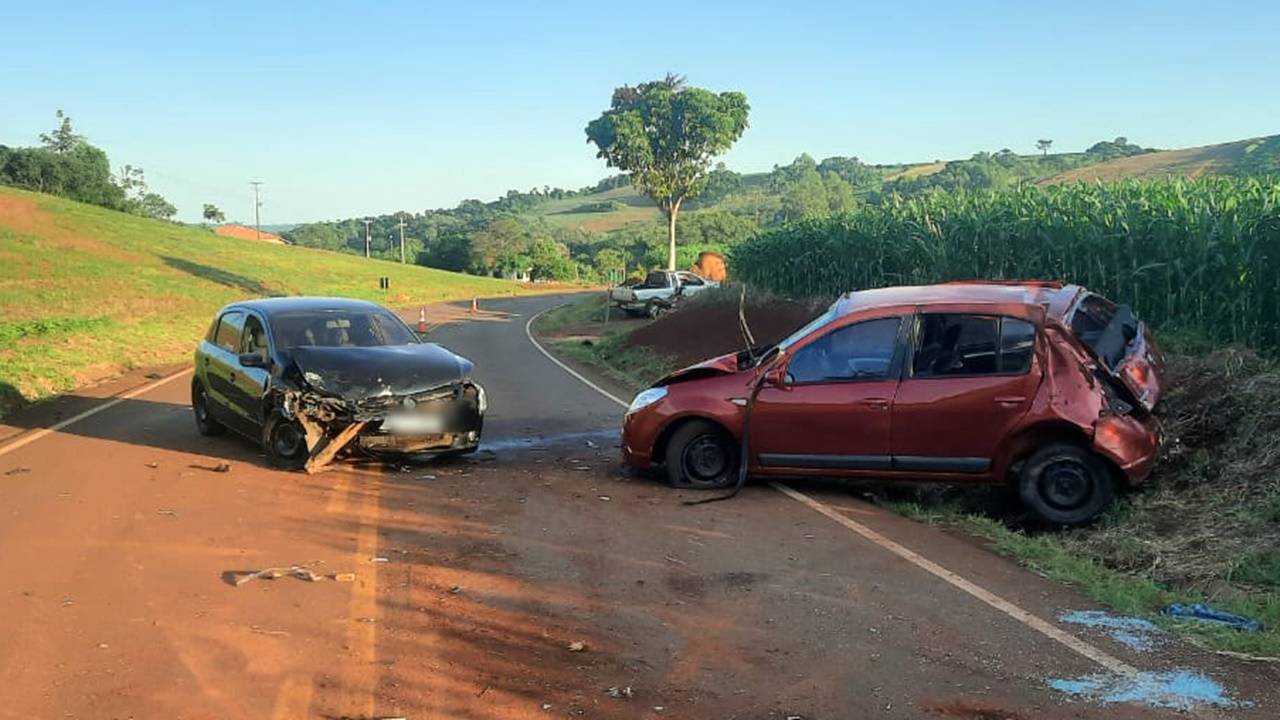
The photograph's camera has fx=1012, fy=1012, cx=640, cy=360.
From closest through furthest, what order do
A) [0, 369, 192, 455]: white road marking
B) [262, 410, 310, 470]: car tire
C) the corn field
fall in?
[262, 410, 310, 470]: car tire < the corn field < [0, 369, 192, 455]: white road marking

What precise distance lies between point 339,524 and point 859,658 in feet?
13.9

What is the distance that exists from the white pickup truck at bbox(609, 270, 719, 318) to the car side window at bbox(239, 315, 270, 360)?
87.9 ft

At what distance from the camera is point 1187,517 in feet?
23.3

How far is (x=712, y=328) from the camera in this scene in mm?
23562

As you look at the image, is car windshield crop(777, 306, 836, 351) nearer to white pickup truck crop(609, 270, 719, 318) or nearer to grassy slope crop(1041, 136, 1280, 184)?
white pickup truck crop(609, 270, 719, 318)

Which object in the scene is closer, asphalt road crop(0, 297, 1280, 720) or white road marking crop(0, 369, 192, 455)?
asphalt road crop(0, 297, 1280, 720)

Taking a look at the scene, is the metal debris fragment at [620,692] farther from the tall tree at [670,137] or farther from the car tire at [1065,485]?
the tall tree at [670,137]

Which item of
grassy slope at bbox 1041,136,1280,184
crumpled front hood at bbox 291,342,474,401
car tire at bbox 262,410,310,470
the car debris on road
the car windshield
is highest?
grassy slope at bbox 1041,136,1280,184

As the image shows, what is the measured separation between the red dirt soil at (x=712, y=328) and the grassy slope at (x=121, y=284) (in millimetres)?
11220

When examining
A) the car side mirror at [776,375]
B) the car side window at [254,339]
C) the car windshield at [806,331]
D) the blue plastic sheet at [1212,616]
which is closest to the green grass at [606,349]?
the car side window at [254,339]

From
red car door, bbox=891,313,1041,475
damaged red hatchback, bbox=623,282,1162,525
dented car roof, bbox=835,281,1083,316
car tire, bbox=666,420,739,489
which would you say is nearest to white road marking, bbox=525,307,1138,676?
damaged red hatchback, bbox=623,282,1162,525

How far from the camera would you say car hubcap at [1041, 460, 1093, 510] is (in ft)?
24.1

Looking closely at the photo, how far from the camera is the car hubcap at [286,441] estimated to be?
9562 millimetres

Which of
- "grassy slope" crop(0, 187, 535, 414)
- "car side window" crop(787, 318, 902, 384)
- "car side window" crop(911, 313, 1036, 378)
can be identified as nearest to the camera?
"car side window" crop(911, 313, 1036, 378)
